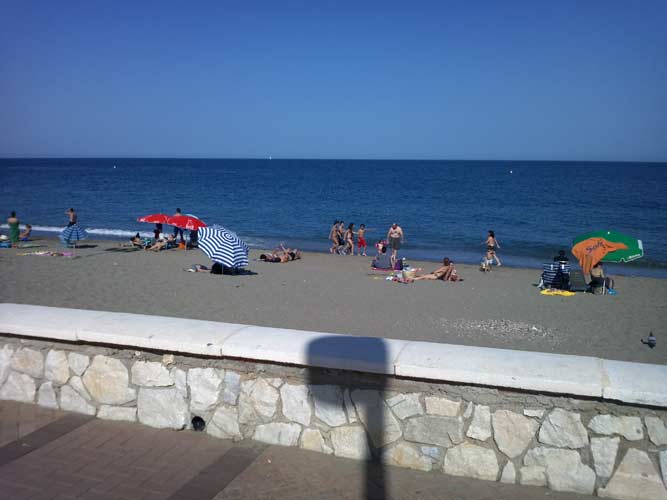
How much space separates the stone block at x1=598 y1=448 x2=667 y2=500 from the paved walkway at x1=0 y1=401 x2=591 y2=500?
230mm

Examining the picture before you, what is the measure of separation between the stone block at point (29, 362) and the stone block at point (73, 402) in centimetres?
25

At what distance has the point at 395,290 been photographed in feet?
50.4

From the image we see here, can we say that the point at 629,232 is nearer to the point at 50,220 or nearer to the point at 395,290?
the point at 395,290

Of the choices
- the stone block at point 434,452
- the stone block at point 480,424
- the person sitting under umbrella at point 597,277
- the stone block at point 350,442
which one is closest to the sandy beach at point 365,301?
the person sitting under umbrella at point 597,277

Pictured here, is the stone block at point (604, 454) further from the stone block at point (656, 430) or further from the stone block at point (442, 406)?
the stone block at point (442, 406)

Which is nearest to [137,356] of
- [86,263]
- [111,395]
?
[111,395]

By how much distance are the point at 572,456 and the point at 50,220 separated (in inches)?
1595

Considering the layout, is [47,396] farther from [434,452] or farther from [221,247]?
[221,247]

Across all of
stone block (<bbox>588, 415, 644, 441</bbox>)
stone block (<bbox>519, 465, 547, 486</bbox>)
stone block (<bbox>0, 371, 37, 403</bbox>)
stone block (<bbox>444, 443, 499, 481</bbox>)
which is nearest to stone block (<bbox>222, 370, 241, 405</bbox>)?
stone block (<bbox>444, 443, 499, 481</bbox>)

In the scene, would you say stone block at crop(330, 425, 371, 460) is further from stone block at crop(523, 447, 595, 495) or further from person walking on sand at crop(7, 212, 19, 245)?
person walking on sand at crop(7, 212, 19, 245)

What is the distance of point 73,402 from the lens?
4.51 m

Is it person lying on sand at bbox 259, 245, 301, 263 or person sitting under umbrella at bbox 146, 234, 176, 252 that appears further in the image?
person sitting under umbrella at bbox 146, 234, 176, 252

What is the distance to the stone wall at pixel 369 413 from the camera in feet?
11.0

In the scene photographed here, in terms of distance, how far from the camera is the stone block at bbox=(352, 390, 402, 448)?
3.72 m
